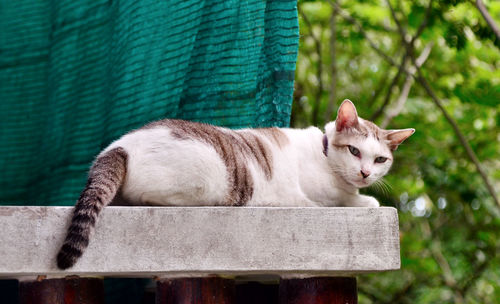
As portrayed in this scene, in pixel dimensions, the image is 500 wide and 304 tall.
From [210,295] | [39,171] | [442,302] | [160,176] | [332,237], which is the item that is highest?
[160,176]

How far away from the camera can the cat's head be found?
7.00ft

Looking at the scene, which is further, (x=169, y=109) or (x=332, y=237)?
(x=169, y=109)

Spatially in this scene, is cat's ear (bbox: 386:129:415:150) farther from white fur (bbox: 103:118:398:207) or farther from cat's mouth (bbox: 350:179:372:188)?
cat's mouth (bbox: 350:179:372:188)

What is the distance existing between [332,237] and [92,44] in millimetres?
1481

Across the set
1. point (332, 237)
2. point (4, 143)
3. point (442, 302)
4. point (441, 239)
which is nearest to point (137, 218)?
point (332, 237)

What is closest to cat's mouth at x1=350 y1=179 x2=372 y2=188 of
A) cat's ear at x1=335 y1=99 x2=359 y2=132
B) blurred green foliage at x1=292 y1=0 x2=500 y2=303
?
cat's ear at x1=335 y1=99 x2=359 y2=132

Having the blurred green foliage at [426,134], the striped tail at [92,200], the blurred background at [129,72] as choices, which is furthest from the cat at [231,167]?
the blurred green foliage at [426,134]

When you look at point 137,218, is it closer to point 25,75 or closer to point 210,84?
point 210,84

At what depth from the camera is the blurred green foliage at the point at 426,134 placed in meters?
4.15

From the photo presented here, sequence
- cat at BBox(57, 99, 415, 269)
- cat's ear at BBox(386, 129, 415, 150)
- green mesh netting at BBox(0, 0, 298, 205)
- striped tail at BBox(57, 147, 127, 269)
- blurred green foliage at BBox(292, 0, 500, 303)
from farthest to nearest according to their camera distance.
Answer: blurred green foliage at BBox(292, 0, 500, 303)
cat's ear at BBox(386, 129, 415, 150)
green mesh netting at BBox(0, 0, 298, 205)
cat at BBox(57, 99, 415, 269)
striped tail at BBox(57, 147, 127, 269)

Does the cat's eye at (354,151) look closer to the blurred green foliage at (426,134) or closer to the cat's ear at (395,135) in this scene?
the cat's ear at (395,135)

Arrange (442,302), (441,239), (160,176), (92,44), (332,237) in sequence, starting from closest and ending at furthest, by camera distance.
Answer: (332,237), (160,176), (92,44), (442,302), (441,239)

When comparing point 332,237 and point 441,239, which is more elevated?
point 332,237

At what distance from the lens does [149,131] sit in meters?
1.80
